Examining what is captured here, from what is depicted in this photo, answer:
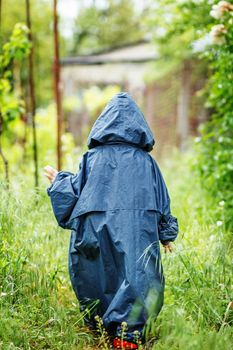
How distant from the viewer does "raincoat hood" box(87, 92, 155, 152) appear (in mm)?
3850

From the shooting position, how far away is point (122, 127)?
3.86 meters

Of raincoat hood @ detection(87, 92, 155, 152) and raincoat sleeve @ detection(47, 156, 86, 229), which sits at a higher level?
raincoat hood @ detection(87, 92, 155, 152)

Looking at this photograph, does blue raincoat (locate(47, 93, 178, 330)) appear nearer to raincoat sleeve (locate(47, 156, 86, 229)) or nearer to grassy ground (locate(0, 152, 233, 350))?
raincoat sleeve (locate(47, 156, 86, 229))

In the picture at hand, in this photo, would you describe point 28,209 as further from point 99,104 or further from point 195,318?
point 99,104

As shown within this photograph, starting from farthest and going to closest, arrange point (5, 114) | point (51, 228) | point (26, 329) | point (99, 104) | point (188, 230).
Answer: point (99, 104) < point (5, 114) < point (188, 230) < point (51, 228) < point (26, 329)

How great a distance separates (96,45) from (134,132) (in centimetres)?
2629

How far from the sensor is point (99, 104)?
1311cm

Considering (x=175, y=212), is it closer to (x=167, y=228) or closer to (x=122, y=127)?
(x=167, y=228)

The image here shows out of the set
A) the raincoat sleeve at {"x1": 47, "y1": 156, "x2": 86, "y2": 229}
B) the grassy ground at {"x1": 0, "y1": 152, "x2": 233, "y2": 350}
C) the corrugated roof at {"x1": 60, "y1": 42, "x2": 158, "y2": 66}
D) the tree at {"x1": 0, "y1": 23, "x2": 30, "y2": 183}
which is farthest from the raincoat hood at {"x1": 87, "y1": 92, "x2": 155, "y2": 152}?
the corrugated roof at {"x1": 60, "y1": 42, "x2": 158, "y2": 66}

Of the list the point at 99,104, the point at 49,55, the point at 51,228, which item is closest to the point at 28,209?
the point at 51,228

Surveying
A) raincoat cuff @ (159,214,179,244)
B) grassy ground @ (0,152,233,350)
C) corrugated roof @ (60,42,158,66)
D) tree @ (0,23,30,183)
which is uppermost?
corrugated roof @ (60,42,158,66)

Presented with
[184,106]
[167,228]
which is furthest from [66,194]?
[184,106]

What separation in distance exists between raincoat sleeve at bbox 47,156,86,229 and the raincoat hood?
0.21 meters

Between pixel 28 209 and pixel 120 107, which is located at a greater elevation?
pixel 120 107
